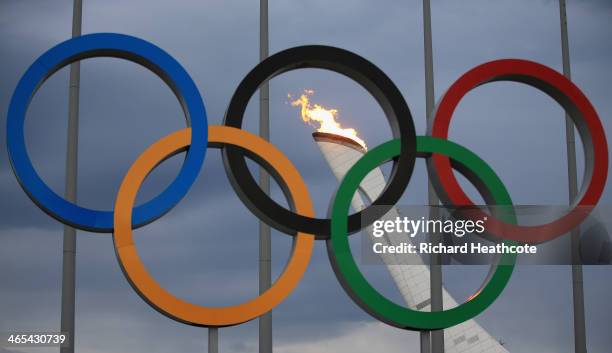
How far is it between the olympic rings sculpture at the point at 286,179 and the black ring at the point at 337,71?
0.06 feet

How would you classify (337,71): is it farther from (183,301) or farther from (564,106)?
(183,301)

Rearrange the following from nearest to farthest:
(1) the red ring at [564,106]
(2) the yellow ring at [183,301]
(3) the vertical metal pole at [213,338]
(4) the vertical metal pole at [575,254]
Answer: (2) the yellow ring at [183,301], (3) the vertical metal pole at [213,338], (1) the red ring at [564,106], (4) the vertical metal pole at [575,254]

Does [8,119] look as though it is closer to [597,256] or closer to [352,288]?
[352,288]

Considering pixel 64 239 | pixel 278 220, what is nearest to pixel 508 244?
pixel 278 220

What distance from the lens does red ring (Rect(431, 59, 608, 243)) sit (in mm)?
21094

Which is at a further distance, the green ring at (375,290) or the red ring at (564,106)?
the red ring at (564,106)

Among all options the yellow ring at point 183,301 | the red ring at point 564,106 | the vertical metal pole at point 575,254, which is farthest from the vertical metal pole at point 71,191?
the vertical metal pole at point 575,254

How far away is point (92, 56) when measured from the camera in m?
21.1

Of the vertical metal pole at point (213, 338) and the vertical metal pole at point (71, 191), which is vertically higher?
the vertical metal pole at point (71, 191)

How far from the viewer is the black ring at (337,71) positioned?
66.3ft

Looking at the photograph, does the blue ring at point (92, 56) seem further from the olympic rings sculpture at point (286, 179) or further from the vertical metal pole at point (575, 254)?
the vertical metal pole at point (575, 254)

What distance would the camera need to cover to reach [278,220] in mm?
20203

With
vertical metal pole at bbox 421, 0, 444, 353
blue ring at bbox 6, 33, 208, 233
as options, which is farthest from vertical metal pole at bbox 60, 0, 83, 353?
vertical metal pole at bbox 421, 0, 444, 353

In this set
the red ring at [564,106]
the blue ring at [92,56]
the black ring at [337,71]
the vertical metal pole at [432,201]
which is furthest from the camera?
the vertical metal pole at [432,201]
